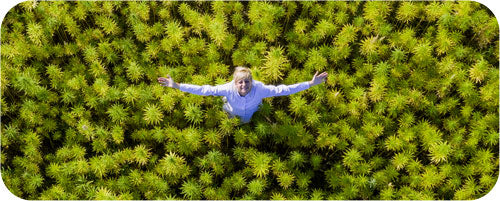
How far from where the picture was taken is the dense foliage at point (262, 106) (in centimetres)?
579

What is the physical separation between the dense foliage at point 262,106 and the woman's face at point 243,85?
3.20ft

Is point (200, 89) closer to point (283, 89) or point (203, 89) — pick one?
point (203, 89)

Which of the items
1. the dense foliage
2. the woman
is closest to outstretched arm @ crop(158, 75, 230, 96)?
the woman

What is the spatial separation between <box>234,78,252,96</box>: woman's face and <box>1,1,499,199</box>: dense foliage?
3.20 ft

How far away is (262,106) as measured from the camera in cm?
595

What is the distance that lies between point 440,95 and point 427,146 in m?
0.97

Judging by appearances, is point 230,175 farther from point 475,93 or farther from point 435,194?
point 475,93

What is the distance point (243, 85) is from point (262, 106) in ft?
3.86

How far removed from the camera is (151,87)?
617 centimetres

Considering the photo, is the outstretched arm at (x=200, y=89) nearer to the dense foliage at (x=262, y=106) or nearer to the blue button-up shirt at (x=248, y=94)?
the blue button-up shirt at (x=248, y=94)

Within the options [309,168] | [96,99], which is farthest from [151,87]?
[309,168]

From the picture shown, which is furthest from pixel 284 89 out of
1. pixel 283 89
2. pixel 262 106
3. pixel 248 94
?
pixel 262 106

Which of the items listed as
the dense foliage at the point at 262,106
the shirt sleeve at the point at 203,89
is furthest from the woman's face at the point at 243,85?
the dense foliage at the point at 262,106

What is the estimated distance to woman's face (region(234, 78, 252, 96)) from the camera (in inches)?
190
